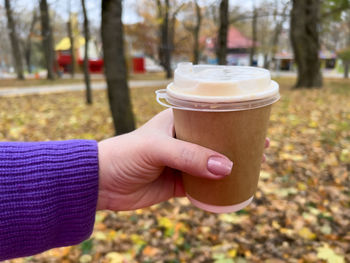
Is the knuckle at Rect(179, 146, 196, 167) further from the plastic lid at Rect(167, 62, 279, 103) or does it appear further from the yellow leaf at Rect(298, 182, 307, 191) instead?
the yellow leaf at Rect(298, 182, 307, 191)

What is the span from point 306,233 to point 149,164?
1980 mm

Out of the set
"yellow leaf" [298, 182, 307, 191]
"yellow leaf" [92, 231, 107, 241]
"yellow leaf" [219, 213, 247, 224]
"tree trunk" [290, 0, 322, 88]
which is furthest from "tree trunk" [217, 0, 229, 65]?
"tree trunk" [290, 0, 322, 88]

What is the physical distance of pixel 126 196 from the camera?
1.70m

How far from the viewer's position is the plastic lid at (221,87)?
1.11 m

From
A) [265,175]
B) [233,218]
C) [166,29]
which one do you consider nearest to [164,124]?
[233,218]

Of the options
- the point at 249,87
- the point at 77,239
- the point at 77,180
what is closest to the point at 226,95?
the point at 249,87

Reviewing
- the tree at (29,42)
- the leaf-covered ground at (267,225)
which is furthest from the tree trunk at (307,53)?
the tree at (29,42)

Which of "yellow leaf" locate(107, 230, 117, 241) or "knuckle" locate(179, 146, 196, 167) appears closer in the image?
"knuckle" locate(179, 146, 196, 167)

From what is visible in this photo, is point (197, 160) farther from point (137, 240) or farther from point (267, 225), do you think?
point (267, 225)

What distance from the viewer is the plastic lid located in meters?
1.11

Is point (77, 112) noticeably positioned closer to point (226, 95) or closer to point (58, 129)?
point (58, 129)

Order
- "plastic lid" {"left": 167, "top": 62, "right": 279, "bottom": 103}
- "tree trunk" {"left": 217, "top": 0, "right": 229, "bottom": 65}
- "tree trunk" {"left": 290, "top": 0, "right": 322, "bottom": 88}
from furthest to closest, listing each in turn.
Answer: "tree trunk" {"left": 290, "top": 0, "right": 322, "bottom": 88}, "tree trunk" {"left": 217, "top": 0, "right": 229, "bottom": 65}, "plastic lid" {"left": 167, "top": 62, "right": 279, "bottom": 103}

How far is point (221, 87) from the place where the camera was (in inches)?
43.9

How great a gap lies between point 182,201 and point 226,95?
2.30 meters
